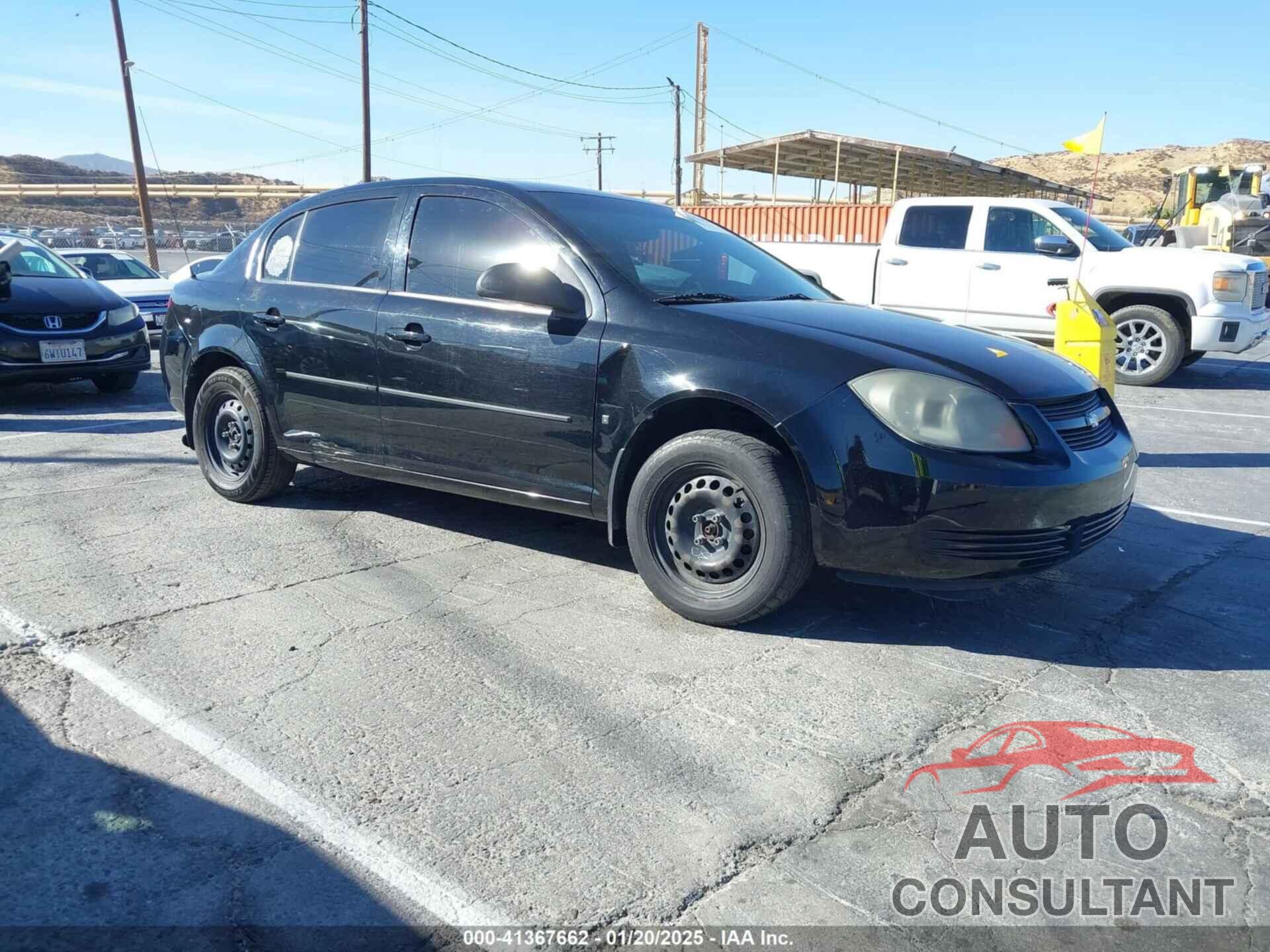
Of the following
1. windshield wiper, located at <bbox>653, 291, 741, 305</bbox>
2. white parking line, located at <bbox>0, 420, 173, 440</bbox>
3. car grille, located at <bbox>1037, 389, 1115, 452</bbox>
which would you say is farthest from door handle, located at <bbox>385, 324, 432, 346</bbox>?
white parking line, located at <bbox>0, 420, 173, 440</bbox>

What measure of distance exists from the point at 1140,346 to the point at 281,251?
9048 mm

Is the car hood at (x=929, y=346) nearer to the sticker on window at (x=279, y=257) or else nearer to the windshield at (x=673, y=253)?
the windshield at (x=673, y=253)

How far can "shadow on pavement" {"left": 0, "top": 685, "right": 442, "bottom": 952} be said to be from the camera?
2.10 m

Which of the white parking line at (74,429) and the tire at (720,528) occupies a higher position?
the tire at (720,528)

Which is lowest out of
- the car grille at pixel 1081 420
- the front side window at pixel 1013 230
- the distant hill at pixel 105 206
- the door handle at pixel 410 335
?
the car grille at pixel 1081 420

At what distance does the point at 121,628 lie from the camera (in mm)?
3742

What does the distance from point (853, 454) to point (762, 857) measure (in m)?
1.54

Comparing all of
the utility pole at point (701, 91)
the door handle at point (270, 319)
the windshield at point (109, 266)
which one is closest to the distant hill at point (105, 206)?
the utility pole at point (701, 91)

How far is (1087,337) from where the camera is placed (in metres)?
6.06

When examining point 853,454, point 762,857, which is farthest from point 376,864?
point 853,454

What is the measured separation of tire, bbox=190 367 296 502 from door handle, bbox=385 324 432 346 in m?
1.14

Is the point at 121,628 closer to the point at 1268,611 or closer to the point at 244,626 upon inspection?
the point at 244,626

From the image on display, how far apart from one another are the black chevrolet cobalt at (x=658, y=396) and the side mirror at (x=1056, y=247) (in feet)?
19.4

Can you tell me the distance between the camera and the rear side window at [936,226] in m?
11.5
